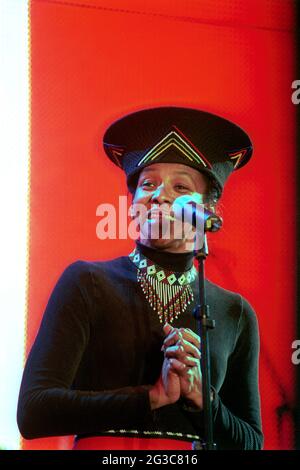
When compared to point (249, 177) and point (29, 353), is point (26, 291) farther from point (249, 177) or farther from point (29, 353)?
point (249, 177)

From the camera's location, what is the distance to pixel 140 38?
9.78ft

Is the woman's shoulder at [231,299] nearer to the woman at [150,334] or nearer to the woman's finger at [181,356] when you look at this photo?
the woman at [150,334]

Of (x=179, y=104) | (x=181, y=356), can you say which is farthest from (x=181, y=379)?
(x=179, y=104)

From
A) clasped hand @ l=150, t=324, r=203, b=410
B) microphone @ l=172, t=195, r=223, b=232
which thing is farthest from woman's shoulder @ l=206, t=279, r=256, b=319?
microphone @ l=172, t=195, r=223, b=232

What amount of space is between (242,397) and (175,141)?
3.21 ft

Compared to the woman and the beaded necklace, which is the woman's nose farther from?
the beaded necklace

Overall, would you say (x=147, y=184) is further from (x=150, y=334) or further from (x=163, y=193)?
(x=150, y=334)

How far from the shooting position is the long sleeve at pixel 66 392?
2.52 m

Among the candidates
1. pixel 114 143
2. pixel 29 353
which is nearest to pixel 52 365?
pixel 29 353

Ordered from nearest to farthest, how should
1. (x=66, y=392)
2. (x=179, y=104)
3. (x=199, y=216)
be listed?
(x=199, y=216)
(x=66, y=392)
(x=179, y=104)

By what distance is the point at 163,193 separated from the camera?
2713 mm

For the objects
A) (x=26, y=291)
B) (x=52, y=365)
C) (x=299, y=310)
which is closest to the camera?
(x=52, y=365)
